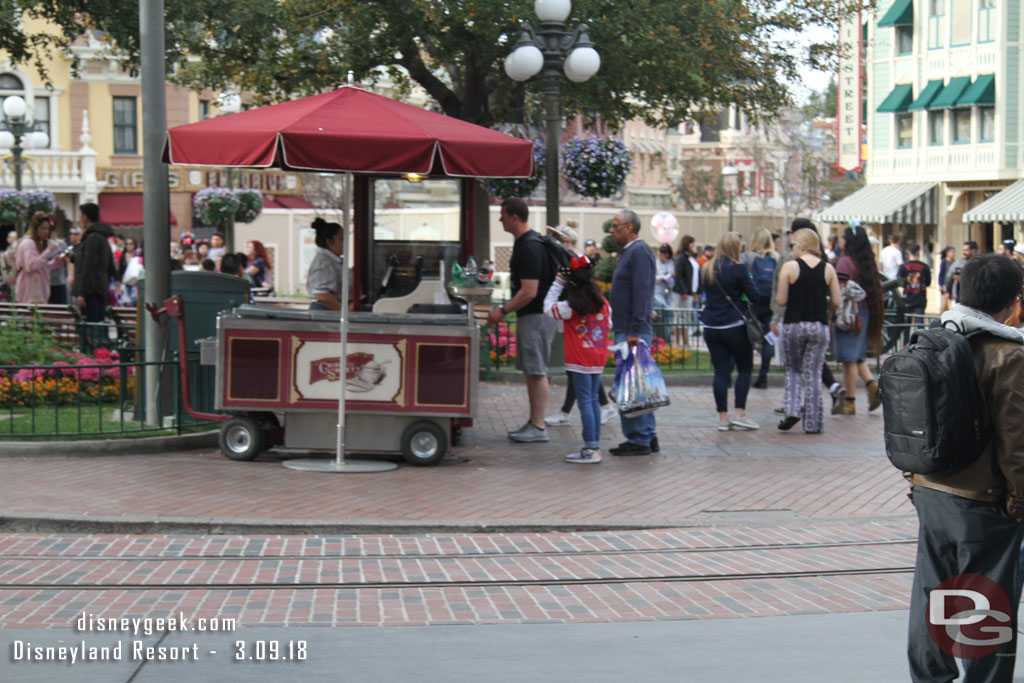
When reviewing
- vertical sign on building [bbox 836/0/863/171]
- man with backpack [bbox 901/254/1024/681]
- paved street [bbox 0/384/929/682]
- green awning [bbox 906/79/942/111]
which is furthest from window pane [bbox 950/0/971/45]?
man with backpack [bbox 901/254/1024/681]

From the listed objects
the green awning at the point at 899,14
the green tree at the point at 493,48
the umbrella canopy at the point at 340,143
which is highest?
the green awning at the point at 899,14

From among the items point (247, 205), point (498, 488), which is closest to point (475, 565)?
point (498, 488)

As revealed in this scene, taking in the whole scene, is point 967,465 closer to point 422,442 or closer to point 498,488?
point 498,488

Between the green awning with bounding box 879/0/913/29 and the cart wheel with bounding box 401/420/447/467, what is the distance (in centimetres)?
3332

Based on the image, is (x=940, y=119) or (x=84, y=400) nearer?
(x=84, y=400)

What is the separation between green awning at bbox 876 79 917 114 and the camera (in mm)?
Answer: 39094

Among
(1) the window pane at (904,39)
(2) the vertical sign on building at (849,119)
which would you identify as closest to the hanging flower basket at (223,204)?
(2) the vertical sign on building at (849,119)

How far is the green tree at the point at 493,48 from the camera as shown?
15320 mm

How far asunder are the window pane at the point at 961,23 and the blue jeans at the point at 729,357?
Result: 1166 inches

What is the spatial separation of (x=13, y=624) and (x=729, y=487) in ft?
16.3

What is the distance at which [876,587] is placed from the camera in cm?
634

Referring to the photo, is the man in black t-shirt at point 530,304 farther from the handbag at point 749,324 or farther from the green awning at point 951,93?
the green awning at point 951,93

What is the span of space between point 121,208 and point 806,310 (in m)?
Answer: 32.3

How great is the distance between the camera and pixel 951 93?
3728 centimetres
